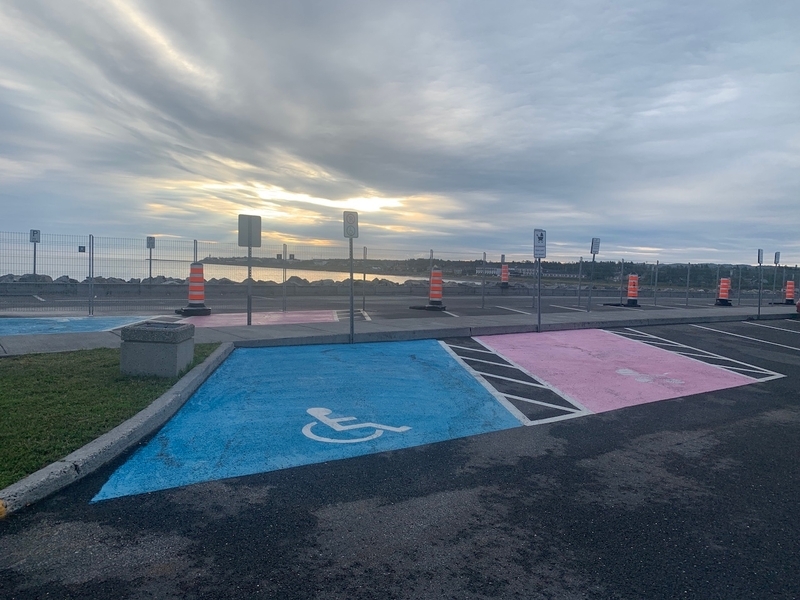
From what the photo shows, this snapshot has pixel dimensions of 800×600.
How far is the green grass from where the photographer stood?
16.8 feet

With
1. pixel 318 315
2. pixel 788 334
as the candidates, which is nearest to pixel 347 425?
pixel 318 315

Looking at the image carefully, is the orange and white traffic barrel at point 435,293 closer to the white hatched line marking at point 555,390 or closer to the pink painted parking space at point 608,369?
the pink painted parking space at point 608,369

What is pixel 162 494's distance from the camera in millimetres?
4781

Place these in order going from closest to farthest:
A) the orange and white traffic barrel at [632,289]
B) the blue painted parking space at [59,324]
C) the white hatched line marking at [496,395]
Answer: the white hatched line marking at [496,395] < the blue painted parking space at [59,324] < the orange and white traffic barrel at [632,289]

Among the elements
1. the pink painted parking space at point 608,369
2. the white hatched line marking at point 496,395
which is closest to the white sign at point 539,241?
the pink painted parking space at point 608,369

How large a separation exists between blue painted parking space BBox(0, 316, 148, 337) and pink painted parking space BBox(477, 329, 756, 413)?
867cm

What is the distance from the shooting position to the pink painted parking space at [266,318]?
15156 millimetres

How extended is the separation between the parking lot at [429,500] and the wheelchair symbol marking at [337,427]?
0.04 m

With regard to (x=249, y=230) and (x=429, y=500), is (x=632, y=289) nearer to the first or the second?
(x=249, y=230)

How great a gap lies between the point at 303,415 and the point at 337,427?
24.2 inches

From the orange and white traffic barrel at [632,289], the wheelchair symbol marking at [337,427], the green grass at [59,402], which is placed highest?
the orange and white traffic barrel at [632,289]

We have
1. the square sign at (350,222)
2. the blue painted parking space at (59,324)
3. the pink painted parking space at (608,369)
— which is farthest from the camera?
the blue painted parking space at (59,324)

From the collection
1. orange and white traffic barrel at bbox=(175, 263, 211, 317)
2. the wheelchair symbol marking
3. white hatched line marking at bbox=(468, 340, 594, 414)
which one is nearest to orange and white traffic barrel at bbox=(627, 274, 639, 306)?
white hatched line marking at bbox=(468, 340, 594, 414)

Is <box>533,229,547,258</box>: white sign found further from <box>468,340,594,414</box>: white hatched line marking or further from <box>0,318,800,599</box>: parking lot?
<box>0,318,800,599</box>: parking lot
